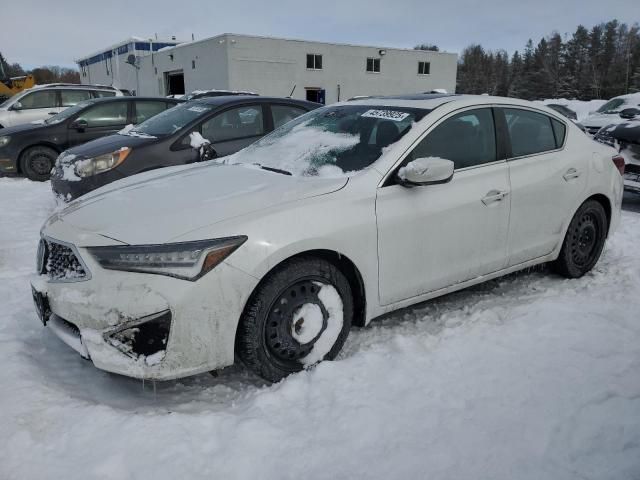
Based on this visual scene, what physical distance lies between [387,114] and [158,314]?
206 cm

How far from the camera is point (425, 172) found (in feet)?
9.95

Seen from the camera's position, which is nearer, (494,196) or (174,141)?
(494,196)

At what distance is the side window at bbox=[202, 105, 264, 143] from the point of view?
6.35 metres

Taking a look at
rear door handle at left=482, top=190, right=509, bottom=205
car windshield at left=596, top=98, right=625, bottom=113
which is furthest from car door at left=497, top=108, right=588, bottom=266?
car windshield at left=596, top=98, right=625, bottom=113

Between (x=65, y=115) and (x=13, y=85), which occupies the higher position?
(x=13, y=85)

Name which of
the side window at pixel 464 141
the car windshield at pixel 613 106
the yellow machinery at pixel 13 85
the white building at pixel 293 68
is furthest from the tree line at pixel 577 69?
the side window at pixel 464 141

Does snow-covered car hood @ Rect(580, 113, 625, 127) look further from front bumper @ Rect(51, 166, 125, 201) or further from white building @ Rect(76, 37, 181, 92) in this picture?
white building @ Rect(76, 37, 181, 92)

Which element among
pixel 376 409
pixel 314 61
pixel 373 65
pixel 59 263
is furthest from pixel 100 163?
pixel 373 65

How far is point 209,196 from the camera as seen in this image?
115 inches

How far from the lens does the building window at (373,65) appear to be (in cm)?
3834

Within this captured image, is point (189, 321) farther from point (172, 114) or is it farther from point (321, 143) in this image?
point (172, 114)

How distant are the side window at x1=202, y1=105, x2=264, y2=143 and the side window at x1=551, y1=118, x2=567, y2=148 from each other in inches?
142

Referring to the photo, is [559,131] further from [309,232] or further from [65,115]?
[65,115]

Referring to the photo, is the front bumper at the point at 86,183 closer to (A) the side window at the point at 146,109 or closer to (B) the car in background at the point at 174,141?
(B) the car in background at the point at 174,141
